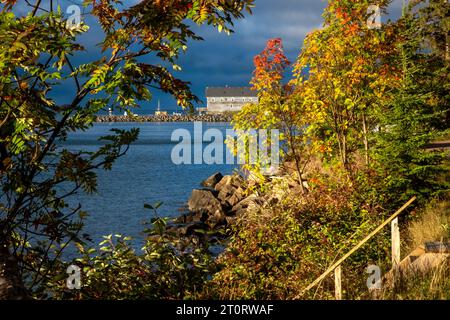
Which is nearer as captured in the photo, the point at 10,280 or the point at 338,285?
the point at 10,280

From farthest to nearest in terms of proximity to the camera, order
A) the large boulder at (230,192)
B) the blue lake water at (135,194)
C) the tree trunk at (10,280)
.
Answer: the large boulder at (230,192) → the blue lake water at (135,194) → the tree trunk at (10,280)

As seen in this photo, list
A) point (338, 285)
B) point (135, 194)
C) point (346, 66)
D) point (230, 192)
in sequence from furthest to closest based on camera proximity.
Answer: point (135, 194) → point (230, 192) → point (346, 66) → point (338, 285)


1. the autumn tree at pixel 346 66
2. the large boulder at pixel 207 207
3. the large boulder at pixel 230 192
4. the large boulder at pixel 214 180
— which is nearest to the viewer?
the autumn tree at pixel 346 66

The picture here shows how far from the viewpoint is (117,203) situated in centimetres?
3331

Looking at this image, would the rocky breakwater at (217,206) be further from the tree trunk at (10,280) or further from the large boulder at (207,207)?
the tree trunk at (10,280)

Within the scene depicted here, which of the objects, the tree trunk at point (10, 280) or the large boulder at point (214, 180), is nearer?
the tree trunk at point (10, 280)

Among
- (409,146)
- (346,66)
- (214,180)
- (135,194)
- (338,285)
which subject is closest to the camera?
(338,285)

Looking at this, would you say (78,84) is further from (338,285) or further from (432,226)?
(432,226)

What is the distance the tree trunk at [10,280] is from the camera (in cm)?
505

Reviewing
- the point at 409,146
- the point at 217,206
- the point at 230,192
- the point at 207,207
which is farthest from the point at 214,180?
the point at 409,146

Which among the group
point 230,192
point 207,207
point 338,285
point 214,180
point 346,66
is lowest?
point 338,285

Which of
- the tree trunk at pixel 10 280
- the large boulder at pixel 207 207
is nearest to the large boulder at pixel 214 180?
the large boulder at pixel 207 207

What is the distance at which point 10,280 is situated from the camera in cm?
516
